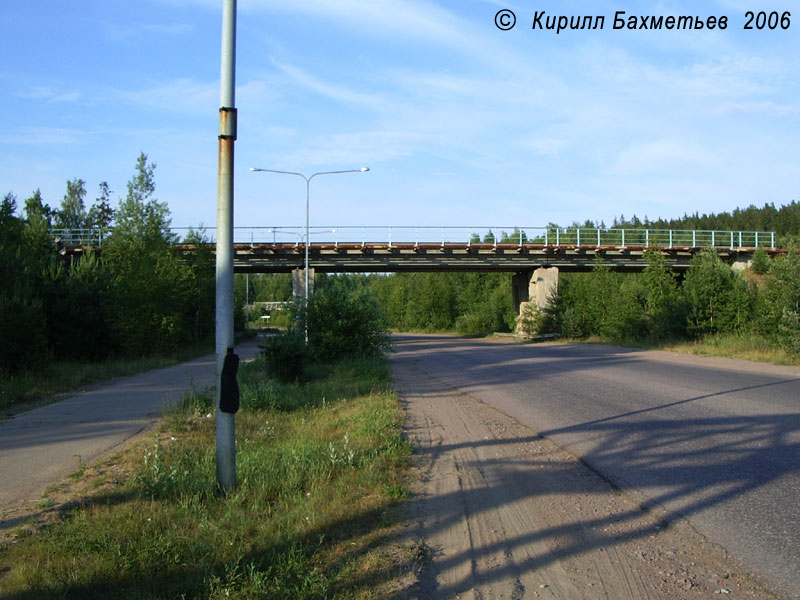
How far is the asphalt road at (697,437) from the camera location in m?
5.19

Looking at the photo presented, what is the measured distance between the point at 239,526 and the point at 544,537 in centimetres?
247

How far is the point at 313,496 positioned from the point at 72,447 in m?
5.03

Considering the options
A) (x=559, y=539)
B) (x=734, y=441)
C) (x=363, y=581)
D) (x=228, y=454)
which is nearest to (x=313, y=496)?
(x=228, y=454)

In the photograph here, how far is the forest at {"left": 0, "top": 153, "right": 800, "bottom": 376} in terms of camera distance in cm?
2134

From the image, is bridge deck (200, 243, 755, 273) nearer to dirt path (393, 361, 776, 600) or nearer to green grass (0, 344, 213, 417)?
green grass (0, 344, 213, 417)

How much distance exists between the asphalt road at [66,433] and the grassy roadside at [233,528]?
626mm

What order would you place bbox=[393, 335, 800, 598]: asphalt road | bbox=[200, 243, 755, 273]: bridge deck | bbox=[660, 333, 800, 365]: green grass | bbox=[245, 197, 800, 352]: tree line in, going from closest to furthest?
1. bbox=[393, 335, 800, 598]: asphalt road
2. bbox=[660, 333, 800, 365]: green grass
3. bbox=[245, 197, 800, 352]: tree line
4. bbox=[200, 243, 755, 273]: bridge deck

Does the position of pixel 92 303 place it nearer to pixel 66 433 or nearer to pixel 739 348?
pixel 66 433

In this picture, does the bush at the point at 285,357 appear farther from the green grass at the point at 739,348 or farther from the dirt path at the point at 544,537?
the green grass at the point at 739,348

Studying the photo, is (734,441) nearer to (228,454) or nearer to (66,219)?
(228,454)

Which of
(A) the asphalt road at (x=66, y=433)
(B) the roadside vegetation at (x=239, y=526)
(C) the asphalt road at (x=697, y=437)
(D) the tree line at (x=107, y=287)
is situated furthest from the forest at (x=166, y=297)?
(B) the roadside vegetation at (x=239, y=526)

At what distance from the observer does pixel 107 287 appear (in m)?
27.6

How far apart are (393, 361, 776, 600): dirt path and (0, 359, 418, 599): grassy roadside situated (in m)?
0.37

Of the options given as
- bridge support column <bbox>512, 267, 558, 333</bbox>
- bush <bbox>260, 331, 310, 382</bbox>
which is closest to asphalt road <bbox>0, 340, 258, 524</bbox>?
bush <bbox>260, 331, 310, 382</bbox>
